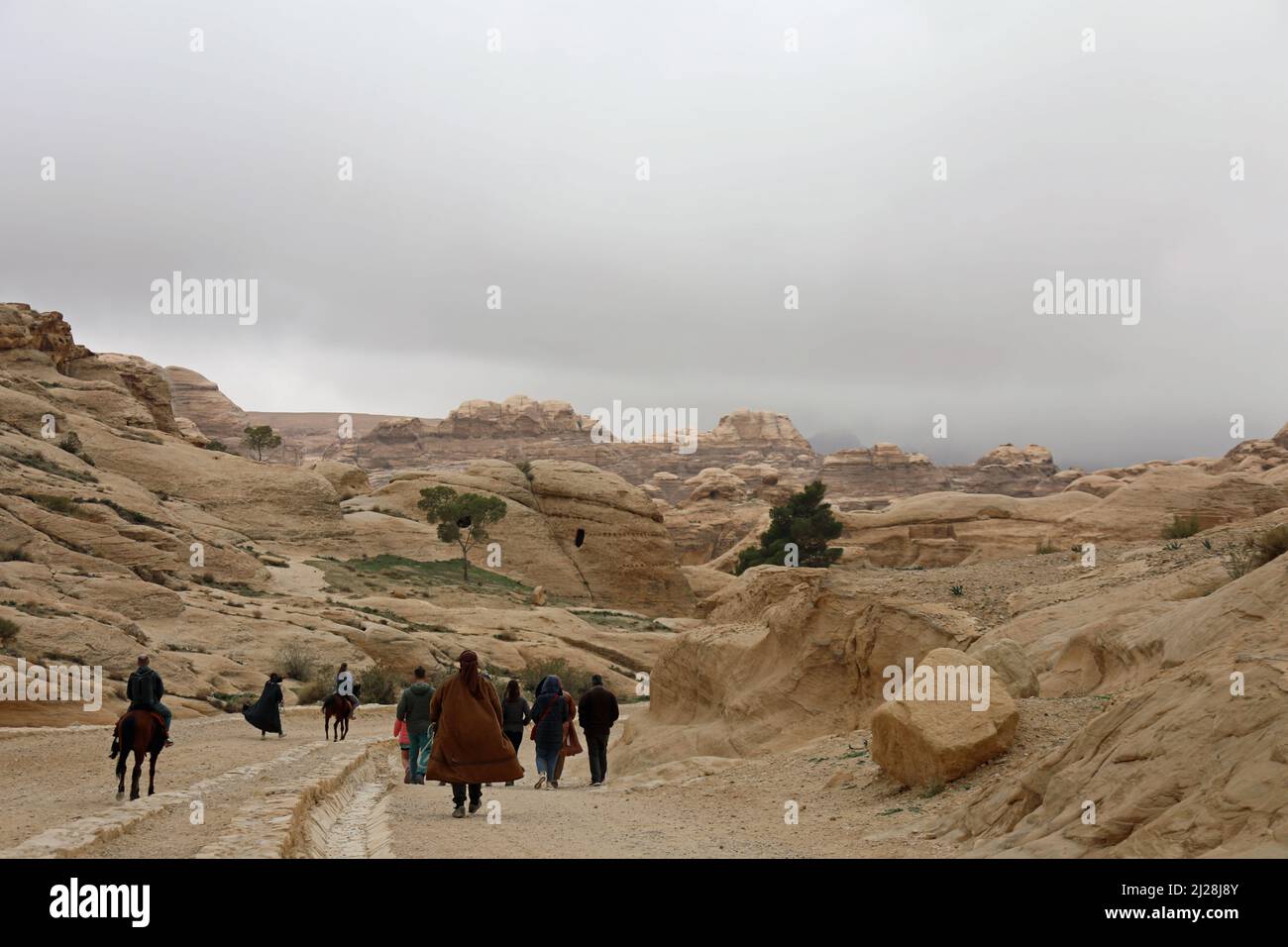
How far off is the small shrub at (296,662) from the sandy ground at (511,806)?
1222 cm

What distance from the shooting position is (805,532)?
5512 cm

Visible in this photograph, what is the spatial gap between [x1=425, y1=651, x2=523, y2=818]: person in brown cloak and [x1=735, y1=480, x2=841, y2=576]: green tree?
40.7m

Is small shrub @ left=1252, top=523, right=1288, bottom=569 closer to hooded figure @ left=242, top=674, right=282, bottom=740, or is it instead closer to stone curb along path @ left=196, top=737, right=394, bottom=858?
stone curb along path @ left=196, top=737, right=394, bottom=858

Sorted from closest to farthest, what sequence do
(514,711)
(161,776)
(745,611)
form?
(161,776) → (514,711) → (745,611)

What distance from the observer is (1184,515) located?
151 ft

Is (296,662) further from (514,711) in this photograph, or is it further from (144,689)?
(144,689)

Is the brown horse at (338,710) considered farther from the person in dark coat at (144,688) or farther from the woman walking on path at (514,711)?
the person in dark coat at (144,688)

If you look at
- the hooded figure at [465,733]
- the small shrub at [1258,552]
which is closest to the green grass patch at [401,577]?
the hooded figure at [465,733]

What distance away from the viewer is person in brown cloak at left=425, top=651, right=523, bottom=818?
11641 mm

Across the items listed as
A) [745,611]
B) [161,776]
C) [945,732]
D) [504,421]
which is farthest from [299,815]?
[504,421]

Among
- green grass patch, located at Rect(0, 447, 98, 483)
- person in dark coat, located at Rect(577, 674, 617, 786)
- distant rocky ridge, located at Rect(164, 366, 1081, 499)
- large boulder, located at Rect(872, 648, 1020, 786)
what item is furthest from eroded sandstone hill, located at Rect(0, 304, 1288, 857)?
distant rocky ridge, located at Rect(164, 366, 1081, 499)

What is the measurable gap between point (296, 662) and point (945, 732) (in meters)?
24.1
